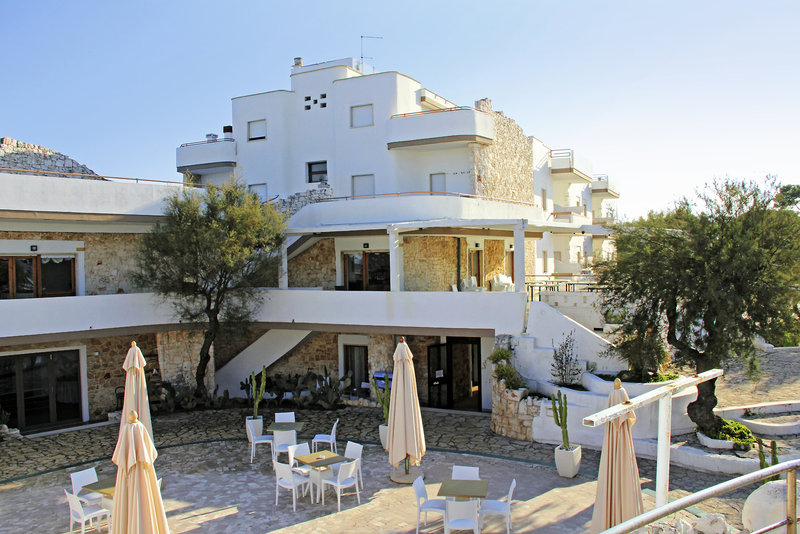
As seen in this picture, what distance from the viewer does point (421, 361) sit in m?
23.2

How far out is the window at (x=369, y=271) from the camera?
23.5 meters

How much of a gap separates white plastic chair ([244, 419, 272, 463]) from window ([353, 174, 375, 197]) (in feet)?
39.4

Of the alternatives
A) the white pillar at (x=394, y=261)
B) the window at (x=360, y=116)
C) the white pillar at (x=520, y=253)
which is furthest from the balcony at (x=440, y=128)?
the white pillar at (x=520, y=253)

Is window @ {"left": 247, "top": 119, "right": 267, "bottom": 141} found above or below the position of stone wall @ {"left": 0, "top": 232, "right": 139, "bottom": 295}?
above

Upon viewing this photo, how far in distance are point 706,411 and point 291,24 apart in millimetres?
15600

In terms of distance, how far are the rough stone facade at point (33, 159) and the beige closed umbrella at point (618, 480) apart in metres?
17.5

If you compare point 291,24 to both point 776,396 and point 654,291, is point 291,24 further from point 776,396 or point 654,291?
point 776,396

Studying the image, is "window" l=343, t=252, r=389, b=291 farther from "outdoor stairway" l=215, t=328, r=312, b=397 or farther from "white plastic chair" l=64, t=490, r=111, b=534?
"white plastic chair" l=64, t=490, r=111, b=534

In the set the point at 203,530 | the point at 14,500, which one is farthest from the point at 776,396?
the point at 14,500

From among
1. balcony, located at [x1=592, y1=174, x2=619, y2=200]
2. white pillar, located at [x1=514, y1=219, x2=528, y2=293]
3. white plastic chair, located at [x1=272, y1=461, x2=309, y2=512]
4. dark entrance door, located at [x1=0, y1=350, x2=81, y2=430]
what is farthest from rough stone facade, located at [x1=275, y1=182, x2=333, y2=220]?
balcony, located at [x1=592, y1=174, x2=619, y2=200]

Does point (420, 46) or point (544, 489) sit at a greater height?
point (420, 46)

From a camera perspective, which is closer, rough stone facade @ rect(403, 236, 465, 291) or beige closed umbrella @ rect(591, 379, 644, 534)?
beige closed umbrella @ rect(591, 379, 644, 534)

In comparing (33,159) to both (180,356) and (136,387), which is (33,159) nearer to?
(180,356)

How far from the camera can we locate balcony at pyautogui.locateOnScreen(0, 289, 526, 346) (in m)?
17.8
